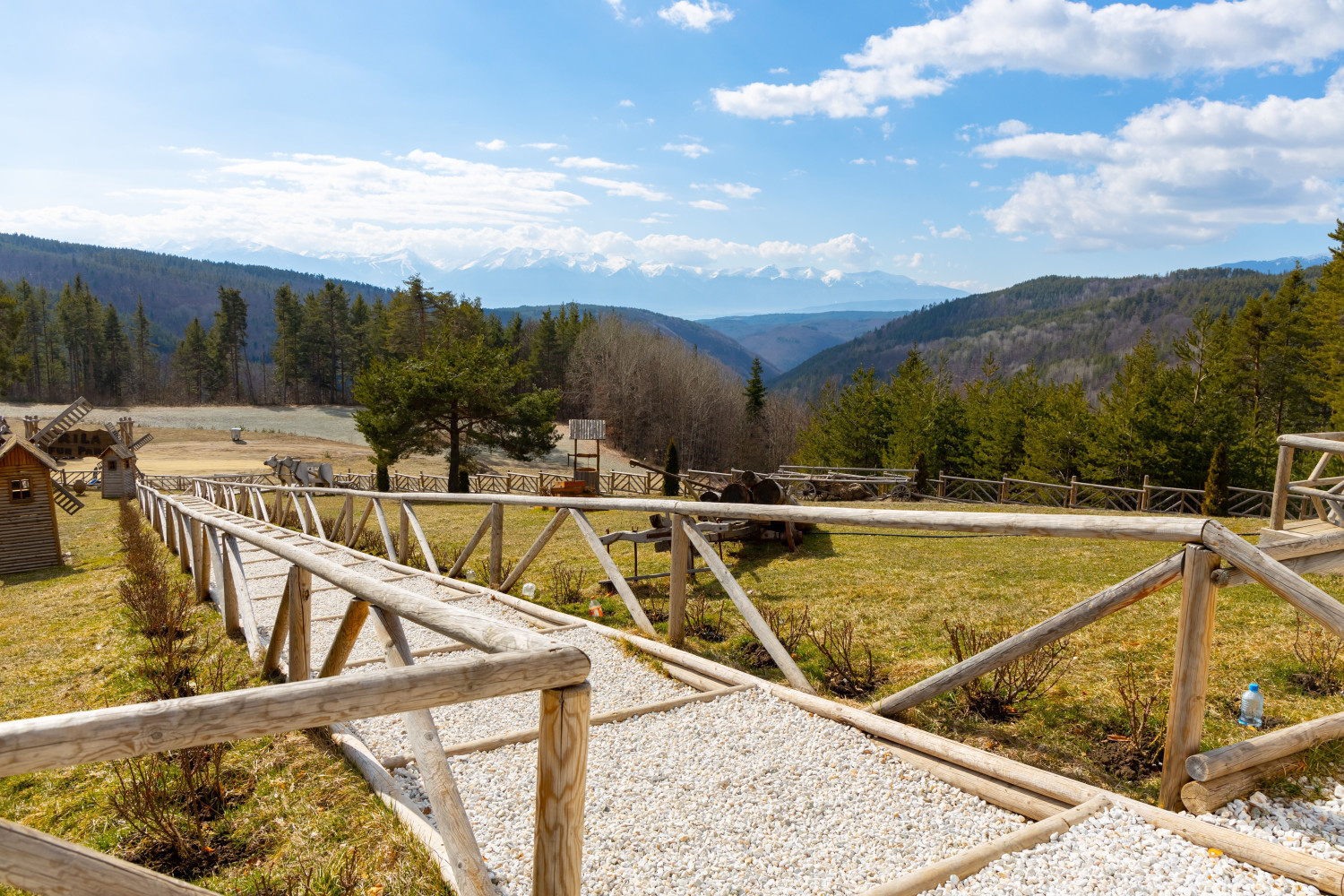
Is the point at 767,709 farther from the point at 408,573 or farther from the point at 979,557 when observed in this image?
the point at 979,557

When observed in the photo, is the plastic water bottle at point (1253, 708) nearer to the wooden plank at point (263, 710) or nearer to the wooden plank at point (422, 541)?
the wooden plank at point (263, 710)

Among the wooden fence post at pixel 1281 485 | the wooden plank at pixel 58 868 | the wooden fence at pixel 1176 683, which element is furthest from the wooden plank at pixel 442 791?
the wooden fence post at pixel 1281 485

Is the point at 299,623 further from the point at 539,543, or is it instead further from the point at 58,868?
the point at 539,543

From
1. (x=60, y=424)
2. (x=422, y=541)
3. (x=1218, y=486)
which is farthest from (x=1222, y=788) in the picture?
(x=60, y=424)

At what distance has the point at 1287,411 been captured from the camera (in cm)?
3966

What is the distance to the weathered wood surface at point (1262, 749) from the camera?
3.08 m

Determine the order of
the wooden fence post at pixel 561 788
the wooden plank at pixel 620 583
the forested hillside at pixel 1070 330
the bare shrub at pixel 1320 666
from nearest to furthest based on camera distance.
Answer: the wooden fence post at pixel 561 788, the bare shrub at pixel 1320 666, the wooden plank at pixel 620 583, the forested hillside at pixel 1070 330

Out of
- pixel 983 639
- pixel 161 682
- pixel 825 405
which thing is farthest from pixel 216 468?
pixel 983 639

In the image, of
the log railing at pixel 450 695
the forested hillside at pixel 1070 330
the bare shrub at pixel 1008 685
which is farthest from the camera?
the forested hillside at pixel 1070 330

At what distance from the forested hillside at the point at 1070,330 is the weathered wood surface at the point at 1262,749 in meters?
92.7

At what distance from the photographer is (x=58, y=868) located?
151 centimetres

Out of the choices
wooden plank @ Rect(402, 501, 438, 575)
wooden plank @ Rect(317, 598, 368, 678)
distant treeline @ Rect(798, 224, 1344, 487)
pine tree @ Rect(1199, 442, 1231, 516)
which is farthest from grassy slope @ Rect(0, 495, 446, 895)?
distant treeline @ Rect(798, 224, 1344, 487)

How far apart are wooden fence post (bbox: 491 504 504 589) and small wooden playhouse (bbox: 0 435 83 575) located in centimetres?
1450

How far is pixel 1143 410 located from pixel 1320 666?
29698 mm
